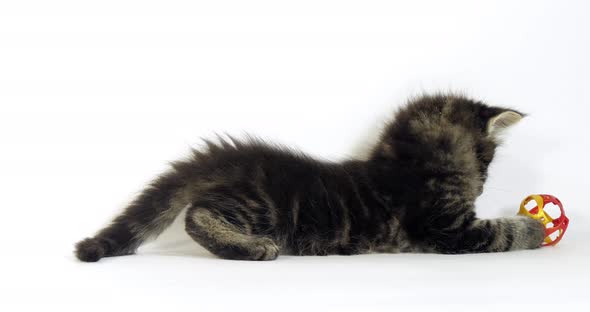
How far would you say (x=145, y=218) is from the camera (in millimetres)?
3320

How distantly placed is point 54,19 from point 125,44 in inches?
16.8

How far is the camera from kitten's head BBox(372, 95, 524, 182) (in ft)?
11.5

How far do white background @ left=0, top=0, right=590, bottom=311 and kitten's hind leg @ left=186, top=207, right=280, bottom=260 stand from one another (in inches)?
8.3

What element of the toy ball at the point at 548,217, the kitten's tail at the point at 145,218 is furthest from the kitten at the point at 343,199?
the toy ball at the point at 548,217

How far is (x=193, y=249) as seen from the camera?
3771 millimetres

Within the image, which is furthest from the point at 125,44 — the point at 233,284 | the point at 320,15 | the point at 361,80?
the point at 233,284

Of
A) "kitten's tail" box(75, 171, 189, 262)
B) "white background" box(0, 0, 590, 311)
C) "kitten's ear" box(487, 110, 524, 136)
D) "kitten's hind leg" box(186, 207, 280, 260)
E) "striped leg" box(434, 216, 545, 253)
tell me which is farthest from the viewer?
"white background" box(0, 0, 590, 311)

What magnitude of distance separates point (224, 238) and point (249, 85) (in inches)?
46.4

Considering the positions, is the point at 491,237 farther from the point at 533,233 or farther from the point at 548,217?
the point at 548,217

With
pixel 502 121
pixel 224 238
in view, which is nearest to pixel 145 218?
pixel 224 238

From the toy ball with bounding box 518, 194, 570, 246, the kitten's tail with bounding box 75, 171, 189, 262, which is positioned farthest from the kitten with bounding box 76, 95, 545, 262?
the toy ball with bounding box 518, 194, 570, 246

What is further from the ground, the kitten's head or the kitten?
the kitten's head

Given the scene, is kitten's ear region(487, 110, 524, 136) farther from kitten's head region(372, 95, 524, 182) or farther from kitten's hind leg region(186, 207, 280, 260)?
kitten's hind leg region(186, 207, 280, 260)

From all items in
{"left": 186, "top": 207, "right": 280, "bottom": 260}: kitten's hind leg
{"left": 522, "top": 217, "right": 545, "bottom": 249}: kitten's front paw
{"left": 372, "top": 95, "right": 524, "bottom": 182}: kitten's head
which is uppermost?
{"left": 372, "top": 95, "right": 524, "bottom": 182}: kitten's head
